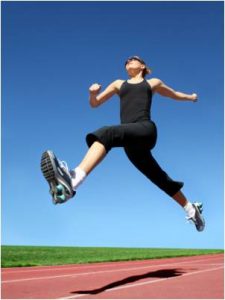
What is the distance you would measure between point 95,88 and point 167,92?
41.7 inches


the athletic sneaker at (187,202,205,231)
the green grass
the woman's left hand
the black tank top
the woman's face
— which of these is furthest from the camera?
the green grass

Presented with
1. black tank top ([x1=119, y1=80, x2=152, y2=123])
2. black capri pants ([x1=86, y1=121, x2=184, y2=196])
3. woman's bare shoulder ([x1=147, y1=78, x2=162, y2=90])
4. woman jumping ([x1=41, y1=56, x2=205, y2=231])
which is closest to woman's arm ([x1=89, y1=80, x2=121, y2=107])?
woman jumping ([x1=41, y1=56, x2=205, y2=231])

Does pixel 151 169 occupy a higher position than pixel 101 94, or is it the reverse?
pixel 101 94

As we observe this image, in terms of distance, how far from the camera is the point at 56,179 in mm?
4672

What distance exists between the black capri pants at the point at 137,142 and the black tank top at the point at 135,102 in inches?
5.3

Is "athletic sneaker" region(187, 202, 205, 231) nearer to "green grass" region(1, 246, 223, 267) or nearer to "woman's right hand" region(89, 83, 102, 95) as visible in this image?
"woman's right hand" region(89, 83, 102, 95)

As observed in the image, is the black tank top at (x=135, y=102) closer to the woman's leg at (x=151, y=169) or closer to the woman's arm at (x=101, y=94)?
the woman's arm at (x=101, y=94)

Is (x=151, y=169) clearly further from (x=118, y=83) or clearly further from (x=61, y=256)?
(x=61, y=256)

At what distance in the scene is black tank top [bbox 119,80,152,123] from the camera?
5391mm

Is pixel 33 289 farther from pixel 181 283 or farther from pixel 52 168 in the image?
pixel 52 168

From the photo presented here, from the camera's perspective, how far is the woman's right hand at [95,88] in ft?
17.7

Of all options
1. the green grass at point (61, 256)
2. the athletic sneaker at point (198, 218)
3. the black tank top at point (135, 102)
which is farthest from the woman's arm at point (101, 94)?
the green grass at point (61, 256)

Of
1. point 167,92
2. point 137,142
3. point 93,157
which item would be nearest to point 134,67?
point 167,92

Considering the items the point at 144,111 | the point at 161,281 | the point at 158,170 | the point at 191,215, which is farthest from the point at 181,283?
the point at 144,111
